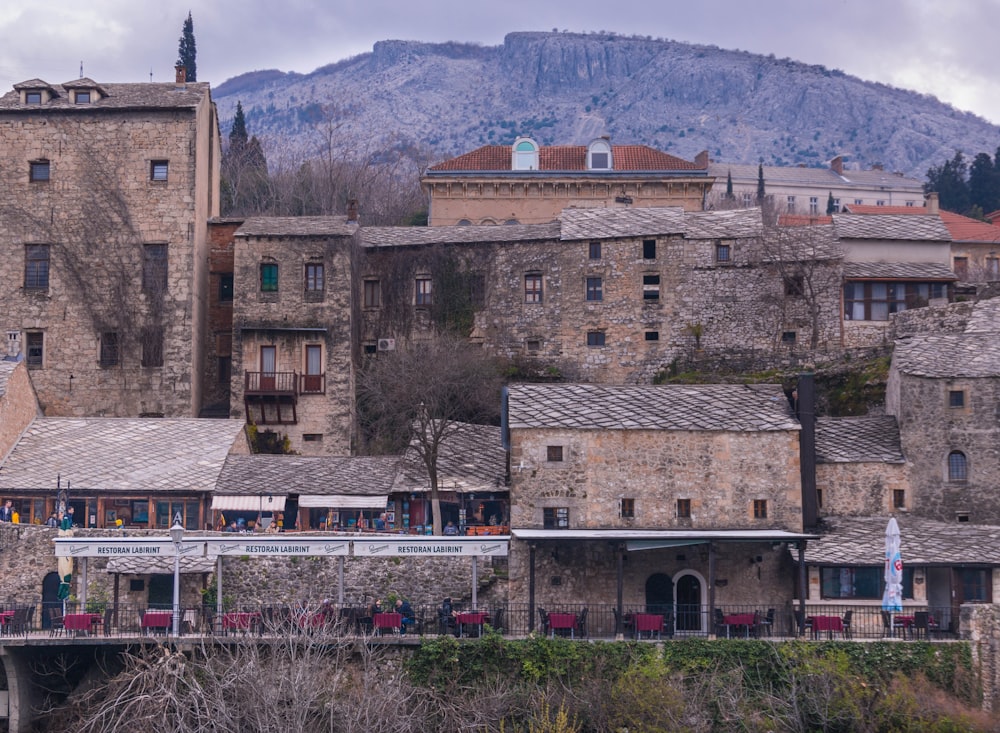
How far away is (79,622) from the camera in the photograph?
120 feet

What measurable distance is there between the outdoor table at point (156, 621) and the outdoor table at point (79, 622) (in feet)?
4.40

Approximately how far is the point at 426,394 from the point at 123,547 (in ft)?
45.5

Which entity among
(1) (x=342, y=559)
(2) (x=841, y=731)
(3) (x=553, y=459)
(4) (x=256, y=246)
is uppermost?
(4) (x=256, y=246)

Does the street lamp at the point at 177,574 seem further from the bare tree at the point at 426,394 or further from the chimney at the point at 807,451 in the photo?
the chimney at the point at 807,451

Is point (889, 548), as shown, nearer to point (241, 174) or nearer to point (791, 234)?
point (791, 234)

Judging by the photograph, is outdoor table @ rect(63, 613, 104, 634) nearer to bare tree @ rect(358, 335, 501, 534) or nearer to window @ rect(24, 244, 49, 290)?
bare tree @ rect(358, 335, 501, 534)

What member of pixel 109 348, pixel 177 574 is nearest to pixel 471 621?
pixel 177 574

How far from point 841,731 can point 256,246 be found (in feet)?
100

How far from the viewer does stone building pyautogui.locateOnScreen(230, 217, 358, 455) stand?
52.5 meters

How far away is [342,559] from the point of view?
39.6m

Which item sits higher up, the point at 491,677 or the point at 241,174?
the point at 241,174

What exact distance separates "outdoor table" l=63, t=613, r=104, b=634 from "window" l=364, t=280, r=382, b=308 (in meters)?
22.9

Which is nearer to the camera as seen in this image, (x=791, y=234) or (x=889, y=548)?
(x=889, y=548)

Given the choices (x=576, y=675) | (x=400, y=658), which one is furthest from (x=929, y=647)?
(x=400, y=658)
